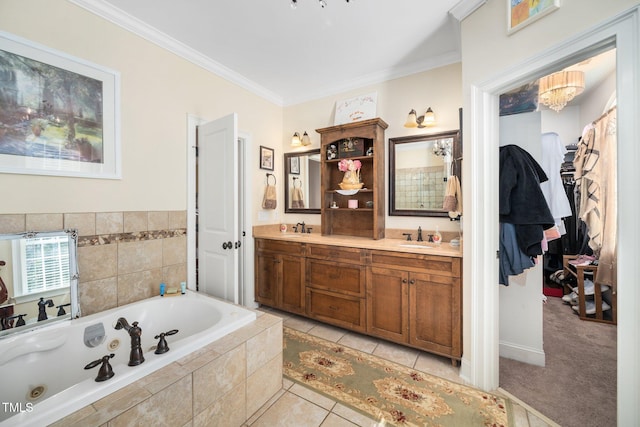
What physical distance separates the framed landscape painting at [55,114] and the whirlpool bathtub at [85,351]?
3.35 feet

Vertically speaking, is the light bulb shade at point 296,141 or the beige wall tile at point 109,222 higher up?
the light bulb shade at point 296,141

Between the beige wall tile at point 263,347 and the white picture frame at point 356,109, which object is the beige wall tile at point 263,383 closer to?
the beige wall tile at point 263,347

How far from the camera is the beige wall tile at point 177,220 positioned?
91.2 inches

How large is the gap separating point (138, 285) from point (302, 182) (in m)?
2.12

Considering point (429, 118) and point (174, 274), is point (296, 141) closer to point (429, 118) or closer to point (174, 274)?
point (429, 118)

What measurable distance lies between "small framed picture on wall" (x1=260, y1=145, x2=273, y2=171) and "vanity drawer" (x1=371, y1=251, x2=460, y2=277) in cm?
186

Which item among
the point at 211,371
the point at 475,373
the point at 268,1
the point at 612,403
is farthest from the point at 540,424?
the point at 268,1

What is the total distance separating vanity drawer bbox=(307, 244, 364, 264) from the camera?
242 cm

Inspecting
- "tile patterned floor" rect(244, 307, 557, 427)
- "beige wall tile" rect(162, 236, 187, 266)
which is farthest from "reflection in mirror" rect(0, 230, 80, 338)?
"tile patterned floor" rect(244, 307, 557, 427)

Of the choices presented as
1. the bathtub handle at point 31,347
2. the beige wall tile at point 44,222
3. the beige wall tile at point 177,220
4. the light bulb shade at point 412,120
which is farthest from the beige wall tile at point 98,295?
the light bulb shade at point 412,120

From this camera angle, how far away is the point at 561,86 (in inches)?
81.9

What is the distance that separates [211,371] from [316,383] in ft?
2.82

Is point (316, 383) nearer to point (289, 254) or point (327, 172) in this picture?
point (289, 254)

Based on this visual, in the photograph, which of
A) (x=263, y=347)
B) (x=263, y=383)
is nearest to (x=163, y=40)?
(x=263, y=347)
